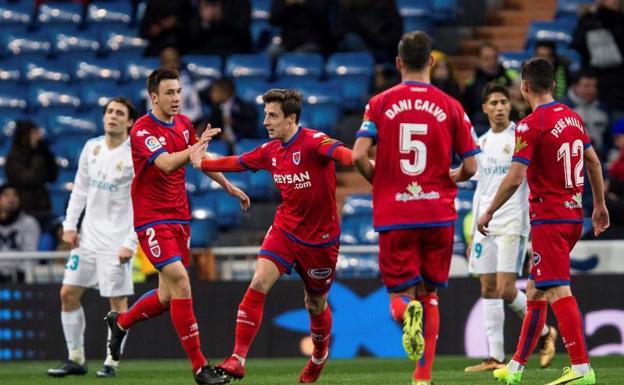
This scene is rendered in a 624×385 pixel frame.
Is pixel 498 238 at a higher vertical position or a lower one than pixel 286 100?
lower

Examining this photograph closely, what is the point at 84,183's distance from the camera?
484 inches

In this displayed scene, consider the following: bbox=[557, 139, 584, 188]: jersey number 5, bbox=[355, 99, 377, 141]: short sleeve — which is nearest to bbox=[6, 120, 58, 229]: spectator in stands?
bbox=[557, 139, 584, 188]: jersey number 5

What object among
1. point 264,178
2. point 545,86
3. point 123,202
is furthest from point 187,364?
point 545,86

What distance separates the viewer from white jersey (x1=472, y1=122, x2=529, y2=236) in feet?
39.4

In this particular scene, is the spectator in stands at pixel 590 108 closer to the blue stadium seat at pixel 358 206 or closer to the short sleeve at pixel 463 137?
the blue stadium seat at pixel 358 206

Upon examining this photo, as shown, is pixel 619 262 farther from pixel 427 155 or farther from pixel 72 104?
pixel 72 104

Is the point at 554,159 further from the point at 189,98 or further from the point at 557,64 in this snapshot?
the point at 189,98

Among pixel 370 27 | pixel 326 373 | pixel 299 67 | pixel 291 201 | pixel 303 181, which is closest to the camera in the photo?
pixel 303 181

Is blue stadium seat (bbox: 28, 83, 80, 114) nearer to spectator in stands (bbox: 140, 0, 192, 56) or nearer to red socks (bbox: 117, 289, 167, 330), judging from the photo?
spectator in stands (bbox: 140, 0, 192, 56)

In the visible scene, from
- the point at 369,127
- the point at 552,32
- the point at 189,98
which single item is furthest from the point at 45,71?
the point at 369,127

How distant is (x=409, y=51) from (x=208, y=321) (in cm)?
666

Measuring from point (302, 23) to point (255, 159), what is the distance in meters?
9.12

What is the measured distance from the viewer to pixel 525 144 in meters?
9.35

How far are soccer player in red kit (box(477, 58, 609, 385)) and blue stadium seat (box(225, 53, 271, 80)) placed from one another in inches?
369
